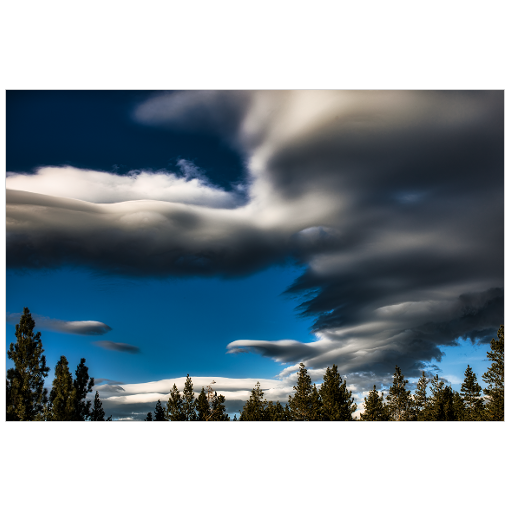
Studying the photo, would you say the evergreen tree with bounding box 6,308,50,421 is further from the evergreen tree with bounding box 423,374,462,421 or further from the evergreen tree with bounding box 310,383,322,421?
the evergreen tree with bounding box 423,374,462,421

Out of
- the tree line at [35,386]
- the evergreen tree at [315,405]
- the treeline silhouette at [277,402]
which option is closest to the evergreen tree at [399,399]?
the treeline silhouette at [277,402]

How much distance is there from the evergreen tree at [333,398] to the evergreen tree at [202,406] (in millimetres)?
10262

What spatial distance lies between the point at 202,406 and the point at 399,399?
19.9 m

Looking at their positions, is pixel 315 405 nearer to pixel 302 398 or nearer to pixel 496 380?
pixel 302 398

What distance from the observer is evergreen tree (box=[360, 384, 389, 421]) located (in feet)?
114

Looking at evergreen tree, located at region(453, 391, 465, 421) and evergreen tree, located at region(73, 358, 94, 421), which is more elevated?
evergreen tree, located at region(73, 358, 94, 421)

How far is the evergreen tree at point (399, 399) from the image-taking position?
37312 mm

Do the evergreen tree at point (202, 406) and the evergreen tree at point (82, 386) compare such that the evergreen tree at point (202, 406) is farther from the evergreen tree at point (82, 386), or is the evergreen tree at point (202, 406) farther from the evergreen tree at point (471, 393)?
the evergreen tree at point (471, 393)

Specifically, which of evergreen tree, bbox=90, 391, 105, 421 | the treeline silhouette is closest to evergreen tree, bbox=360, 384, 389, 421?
the treeline silhouette

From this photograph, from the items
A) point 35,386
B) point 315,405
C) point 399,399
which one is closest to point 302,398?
point 315,405

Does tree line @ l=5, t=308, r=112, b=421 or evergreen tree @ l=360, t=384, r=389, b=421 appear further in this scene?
evergreen tree @ l=360, t=384, r=389, b=421
